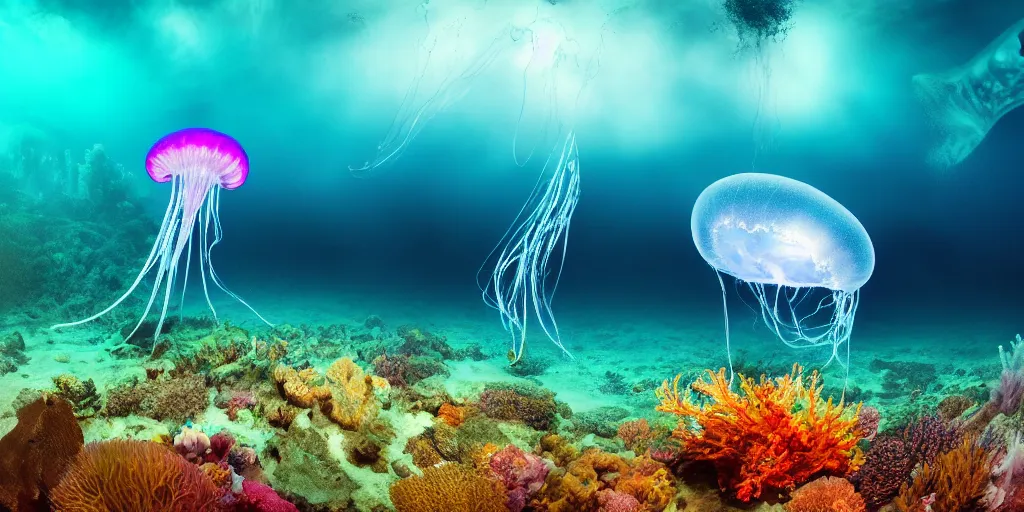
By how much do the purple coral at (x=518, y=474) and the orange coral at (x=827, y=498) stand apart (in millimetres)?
2000

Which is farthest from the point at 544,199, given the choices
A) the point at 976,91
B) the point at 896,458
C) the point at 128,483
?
the point at 976,91

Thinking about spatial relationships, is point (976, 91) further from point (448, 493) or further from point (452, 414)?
point (448, 493)

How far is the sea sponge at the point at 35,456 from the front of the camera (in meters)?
2.68

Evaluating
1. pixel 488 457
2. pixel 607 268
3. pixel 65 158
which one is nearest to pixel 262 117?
pixel 65 158

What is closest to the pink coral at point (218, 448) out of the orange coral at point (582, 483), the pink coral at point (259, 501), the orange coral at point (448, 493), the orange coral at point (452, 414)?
the pink coral at point (259, 501)

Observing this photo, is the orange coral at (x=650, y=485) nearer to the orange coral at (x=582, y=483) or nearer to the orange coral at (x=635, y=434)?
the orange coral at (x=582, y=483)

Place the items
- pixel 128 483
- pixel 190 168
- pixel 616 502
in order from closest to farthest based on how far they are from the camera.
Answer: pixel 128 483 → pixel 616 502 → pixel 190 168

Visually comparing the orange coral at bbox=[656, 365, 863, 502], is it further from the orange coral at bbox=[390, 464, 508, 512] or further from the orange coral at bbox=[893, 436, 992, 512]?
the orange coral at bbox=[390, 464, 508, 512]

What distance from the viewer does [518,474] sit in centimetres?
397

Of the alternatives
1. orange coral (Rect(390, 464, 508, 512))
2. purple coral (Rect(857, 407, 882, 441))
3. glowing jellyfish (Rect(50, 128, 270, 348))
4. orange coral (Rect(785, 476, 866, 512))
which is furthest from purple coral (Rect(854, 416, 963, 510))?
glowing jellyfish (Rect(50, 128, 270, 348))

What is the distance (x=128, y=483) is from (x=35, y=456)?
3.14 ft

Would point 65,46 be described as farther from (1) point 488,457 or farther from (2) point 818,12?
(2) point 818,12

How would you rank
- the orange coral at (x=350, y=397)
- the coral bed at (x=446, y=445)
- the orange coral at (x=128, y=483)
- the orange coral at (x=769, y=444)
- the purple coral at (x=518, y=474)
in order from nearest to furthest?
1. the orange coral at (x=128, y=483)
2. the coral bed at (x=446, y=445)
3. the orange coral at (x=769, y=444)
4. the purple coral at (x=518, y=474)
5. the orange coral at (x=350, y=397)

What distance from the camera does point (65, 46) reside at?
80.9 feet
